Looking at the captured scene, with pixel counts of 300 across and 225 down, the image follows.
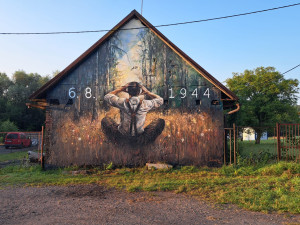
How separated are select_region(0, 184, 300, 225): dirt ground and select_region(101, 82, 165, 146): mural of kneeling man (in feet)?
12.4

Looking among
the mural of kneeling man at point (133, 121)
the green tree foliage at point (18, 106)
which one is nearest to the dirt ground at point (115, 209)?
the mural of kneeling man at point (133, 121)

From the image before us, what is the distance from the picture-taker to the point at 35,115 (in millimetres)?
38469

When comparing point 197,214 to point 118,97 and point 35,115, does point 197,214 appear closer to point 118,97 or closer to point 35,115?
point 118,97

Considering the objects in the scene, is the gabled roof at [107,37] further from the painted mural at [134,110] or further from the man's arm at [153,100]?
the man's arm at [153,100]

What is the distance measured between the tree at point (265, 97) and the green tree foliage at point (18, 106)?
31553 mm

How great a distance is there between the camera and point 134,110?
1043 centimetres

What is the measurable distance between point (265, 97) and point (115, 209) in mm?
27519

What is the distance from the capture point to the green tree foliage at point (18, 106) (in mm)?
36000

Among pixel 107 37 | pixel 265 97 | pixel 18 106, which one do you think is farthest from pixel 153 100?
pixel 18 106

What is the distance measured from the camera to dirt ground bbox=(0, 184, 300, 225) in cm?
452

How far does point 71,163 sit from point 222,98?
25.0 feet

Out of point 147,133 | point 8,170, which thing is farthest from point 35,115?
point 147,133

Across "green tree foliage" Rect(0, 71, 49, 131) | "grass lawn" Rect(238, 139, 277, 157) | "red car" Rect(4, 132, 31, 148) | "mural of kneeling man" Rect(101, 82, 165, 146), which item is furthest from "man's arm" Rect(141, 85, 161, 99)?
"green tree foliage" Rect(0, 71, 49, 131)

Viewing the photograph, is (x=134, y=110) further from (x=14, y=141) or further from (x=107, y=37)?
(x=14, y=141)
